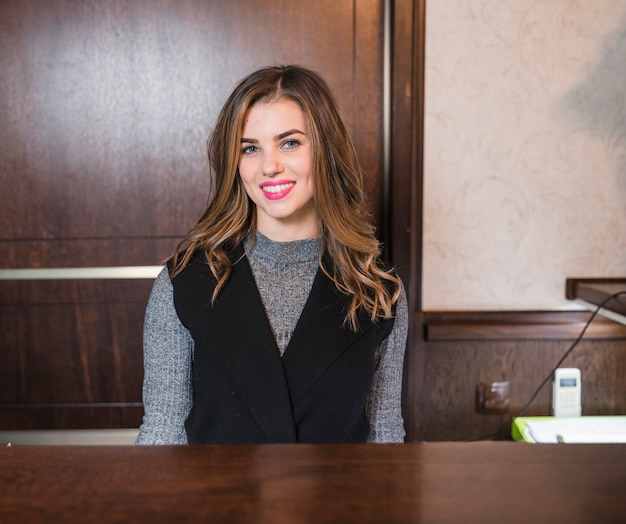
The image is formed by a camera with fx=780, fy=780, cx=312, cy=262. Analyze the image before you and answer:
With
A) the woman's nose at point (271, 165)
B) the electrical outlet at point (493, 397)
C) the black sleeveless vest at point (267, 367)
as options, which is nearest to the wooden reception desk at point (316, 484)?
the black sleeveless vest at point (267, 367)

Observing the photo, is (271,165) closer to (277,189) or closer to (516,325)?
(277,189)

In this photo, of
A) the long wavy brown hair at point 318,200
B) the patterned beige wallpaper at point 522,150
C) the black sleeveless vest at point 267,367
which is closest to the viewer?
the black sleeveless vest at point 267,367

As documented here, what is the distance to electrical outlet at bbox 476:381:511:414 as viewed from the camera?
212 cm

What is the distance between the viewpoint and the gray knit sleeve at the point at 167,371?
1.32 metres

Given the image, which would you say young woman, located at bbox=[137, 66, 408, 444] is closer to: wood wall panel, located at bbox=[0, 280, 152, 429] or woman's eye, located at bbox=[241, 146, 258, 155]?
woman's eye, located at bbox=[241, 146, 258, 155]

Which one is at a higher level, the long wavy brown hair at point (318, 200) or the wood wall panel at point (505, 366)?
the long wavy brown hair at point (318, 200)

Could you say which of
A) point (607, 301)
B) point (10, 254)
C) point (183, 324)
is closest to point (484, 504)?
point (183, 324)

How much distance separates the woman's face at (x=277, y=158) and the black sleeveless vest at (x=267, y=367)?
146mm

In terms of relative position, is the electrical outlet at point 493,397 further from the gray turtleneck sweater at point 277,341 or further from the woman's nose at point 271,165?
the woman's nose at point 271,165

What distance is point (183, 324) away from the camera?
1.32 m

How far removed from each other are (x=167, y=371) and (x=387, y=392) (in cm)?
40

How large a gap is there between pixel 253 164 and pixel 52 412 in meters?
1.27

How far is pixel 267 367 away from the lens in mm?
1244

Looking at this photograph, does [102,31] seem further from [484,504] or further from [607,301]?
[484,504]
